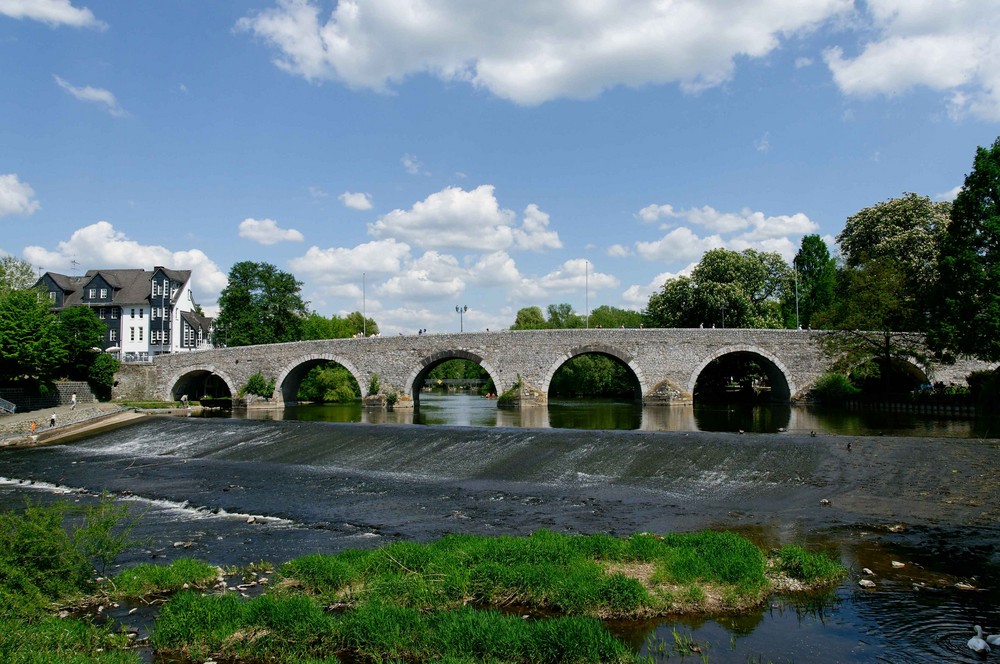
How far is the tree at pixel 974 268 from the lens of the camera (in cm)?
2548

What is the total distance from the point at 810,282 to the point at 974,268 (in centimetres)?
3296

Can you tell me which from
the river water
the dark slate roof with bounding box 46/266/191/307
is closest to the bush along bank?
the river water

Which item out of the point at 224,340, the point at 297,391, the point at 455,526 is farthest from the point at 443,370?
the point at 455,526

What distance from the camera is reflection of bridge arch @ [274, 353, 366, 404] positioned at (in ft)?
136

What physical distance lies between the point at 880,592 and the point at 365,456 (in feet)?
45.7

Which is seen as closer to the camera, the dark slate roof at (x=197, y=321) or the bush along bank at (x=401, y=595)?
the bush along bank at (x=401, y=595)

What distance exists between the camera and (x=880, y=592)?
7688mm

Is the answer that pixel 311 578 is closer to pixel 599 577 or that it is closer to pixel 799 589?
pixel 599 577

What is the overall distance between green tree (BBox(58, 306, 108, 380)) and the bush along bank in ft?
120

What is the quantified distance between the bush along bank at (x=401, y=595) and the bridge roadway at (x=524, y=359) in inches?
1166

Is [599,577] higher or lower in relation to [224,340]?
lower

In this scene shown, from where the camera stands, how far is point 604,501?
42.3ft

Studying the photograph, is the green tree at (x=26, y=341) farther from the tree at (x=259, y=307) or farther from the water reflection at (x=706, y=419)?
the tree at (x=259, y=307)

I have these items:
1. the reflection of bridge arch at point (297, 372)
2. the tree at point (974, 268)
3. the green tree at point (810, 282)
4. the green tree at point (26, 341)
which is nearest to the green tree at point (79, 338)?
the green tree at point (26, 341)
